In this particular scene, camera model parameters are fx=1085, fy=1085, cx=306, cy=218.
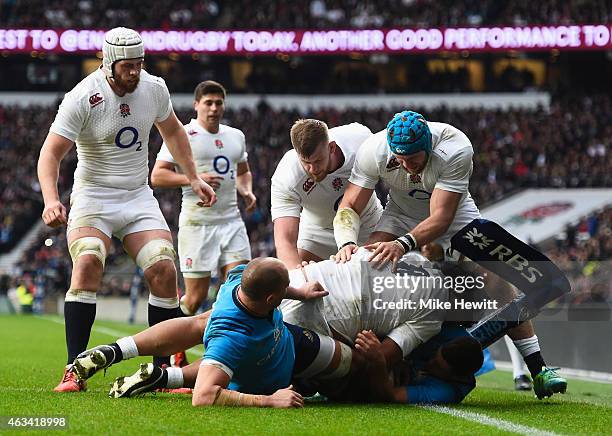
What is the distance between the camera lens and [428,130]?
6.94m

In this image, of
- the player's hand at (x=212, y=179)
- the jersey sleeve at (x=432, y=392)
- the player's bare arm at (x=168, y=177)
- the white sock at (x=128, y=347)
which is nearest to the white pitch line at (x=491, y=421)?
the jersey sleeve at (x=432, y=392)

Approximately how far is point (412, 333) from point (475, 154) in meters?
28.5

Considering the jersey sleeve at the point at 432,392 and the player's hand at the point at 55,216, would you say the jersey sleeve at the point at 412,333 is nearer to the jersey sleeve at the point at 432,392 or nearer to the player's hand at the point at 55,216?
the jersey sleeve at the point at 432,392

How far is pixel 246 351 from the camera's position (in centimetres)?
585

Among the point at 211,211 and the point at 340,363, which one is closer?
the point at 340,363

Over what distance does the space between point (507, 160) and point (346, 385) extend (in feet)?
93.8

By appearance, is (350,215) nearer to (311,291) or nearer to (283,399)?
(311,291)

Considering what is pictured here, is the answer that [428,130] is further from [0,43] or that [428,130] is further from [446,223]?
[0,43]

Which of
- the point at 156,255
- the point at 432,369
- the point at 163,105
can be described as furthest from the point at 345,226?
the point at 163,105

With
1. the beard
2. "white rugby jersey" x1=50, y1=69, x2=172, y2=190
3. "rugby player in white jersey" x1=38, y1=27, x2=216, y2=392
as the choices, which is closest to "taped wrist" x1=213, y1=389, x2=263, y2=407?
"rugby player in white jersey" x1=38, y1=27, x2=216, y2=392

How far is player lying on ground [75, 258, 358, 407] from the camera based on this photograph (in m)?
5.80

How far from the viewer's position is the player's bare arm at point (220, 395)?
5855 mm

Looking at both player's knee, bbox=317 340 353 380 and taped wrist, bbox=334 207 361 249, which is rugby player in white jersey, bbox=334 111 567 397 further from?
player's knee, bbox=317 340 353 380

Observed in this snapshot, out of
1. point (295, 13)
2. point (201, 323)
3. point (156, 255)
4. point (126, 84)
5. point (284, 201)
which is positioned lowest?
point (201, 323)
